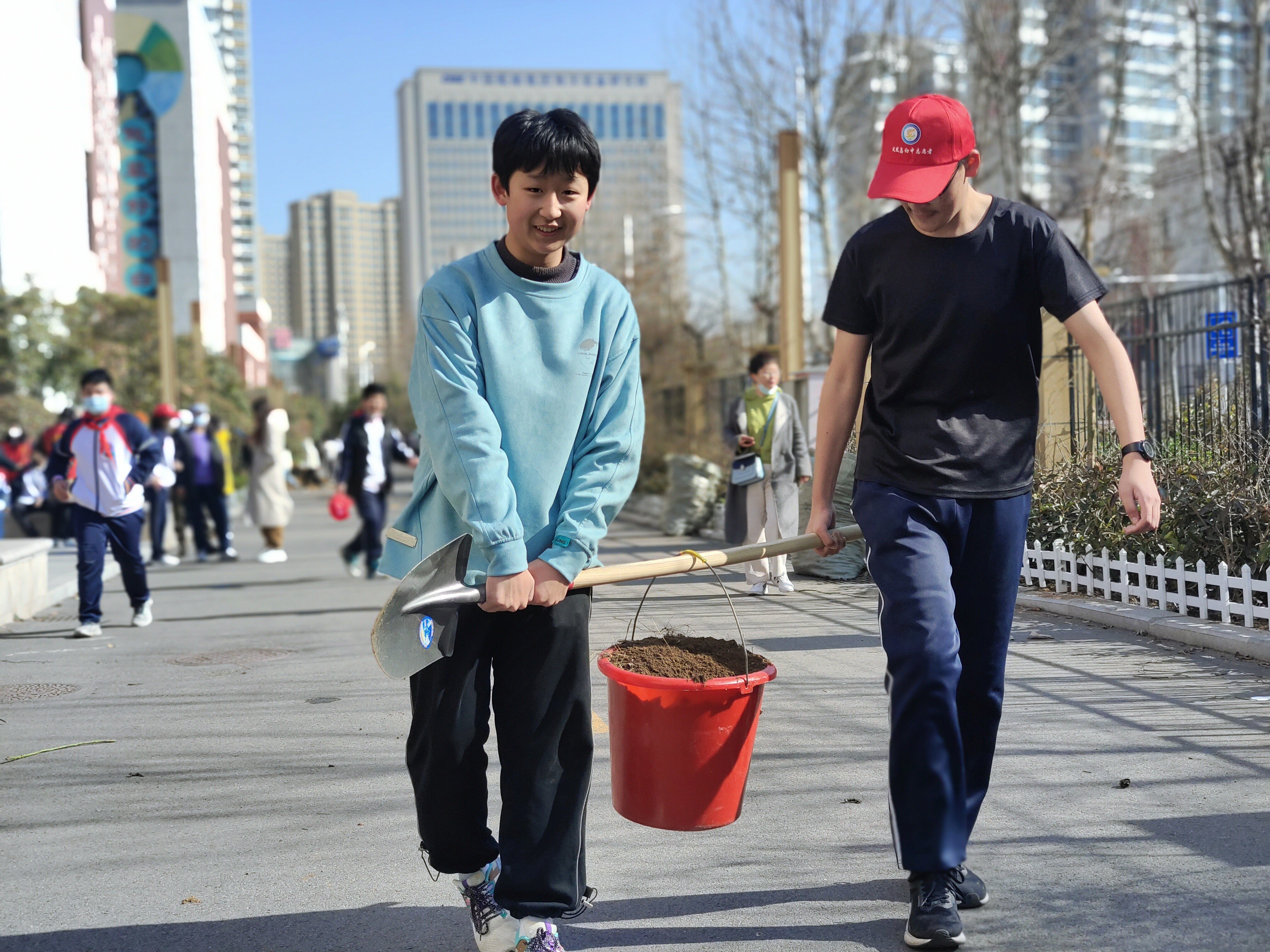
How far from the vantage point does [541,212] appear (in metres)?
2.87

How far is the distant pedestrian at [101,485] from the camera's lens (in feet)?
28.6

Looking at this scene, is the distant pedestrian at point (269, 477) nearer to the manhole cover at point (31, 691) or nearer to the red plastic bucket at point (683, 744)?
the manhole cover at point (31, 691)

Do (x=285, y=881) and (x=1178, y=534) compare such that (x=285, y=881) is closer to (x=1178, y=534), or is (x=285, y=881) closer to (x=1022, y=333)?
(x=1022, y=333)

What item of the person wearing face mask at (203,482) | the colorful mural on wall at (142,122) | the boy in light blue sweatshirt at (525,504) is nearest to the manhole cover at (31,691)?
the boy in light blue sweatshirt at (525,504)

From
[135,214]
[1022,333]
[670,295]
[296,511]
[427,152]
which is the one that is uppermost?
[427,152]

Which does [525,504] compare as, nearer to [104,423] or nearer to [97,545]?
[97,545]

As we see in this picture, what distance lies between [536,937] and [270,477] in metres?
13.4

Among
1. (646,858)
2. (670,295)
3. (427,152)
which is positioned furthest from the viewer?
(427,152)

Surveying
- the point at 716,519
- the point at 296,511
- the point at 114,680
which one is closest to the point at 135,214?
the point at 296,511

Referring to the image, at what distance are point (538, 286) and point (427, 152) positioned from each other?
17597 centimetres

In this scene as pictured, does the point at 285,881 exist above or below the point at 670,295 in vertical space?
below

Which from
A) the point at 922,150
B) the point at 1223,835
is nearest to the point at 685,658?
the point at 922,150

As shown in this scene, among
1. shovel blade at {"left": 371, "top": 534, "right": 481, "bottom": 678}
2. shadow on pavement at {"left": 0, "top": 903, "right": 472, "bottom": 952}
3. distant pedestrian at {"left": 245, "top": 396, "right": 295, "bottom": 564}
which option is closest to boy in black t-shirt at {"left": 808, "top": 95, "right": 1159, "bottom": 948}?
shovel blade at {"left": 371, "top": 534, "right": 481, "bottom": 678}

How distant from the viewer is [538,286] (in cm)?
→ 292
